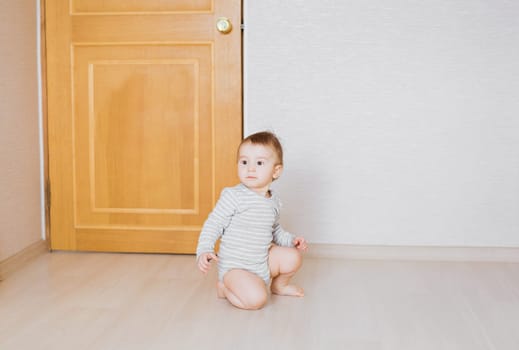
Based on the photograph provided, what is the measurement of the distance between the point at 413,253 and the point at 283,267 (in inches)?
30.9

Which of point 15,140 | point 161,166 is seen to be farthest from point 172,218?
point 15,140

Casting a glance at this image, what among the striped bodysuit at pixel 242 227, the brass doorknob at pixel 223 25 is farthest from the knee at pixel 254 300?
the brass doorknob at pixel 223 25

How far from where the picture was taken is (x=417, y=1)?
243cm

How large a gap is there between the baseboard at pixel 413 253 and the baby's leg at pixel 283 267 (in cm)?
54

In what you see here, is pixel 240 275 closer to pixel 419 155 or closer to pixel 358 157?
pixel 358 157

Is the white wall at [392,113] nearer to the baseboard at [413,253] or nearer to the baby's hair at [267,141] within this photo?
the baseboard at [413,253]

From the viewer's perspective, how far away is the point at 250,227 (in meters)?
1.96

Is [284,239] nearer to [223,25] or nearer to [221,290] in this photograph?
[221,290]

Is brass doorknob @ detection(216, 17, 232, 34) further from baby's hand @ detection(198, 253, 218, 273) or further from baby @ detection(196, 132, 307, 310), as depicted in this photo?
baby's hand @ detection(198, 253, 218, 273)

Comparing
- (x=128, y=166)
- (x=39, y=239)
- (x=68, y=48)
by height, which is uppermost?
(x=68, y=48)

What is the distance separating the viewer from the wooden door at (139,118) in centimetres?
248

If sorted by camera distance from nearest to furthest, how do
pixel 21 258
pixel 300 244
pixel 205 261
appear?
pixel 205 261, pixel 300 244, pixel 21 258

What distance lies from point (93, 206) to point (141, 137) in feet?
1.24

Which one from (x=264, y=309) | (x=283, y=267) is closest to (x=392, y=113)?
(x=283, y=267)
